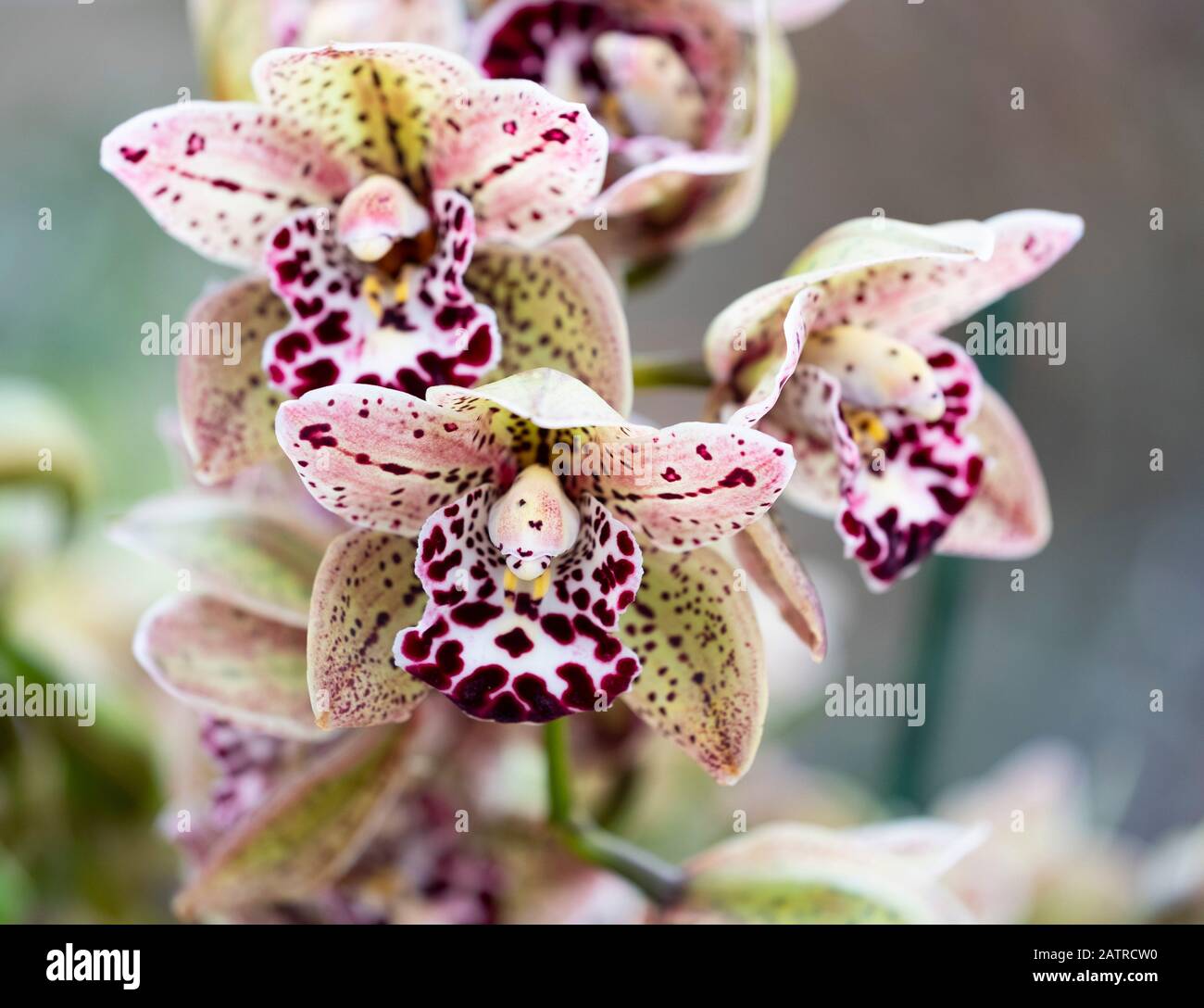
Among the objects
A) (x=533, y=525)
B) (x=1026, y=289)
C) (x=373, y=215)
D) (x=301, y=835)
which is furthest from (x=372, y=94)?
(x=1026, y=289)

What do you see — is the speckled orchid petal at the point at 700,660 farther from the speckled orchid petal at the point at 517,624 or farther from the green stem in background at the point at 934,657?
the green stem in background at the point at 934,657

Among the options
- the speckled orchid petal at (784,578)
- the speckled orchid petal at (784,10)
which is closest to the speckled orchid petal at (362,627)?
the speckled orchid petal at (784,578)

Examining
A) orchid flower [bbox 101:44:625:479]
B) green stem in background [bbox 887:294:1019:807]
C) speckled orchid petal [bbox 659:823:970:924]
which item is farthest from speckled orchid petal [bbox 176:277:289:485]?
green stem in background [bbox 887:294:1019:807]

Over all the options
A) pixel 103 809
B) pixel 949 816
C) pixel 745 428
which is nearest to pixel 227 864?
pixel 103 809

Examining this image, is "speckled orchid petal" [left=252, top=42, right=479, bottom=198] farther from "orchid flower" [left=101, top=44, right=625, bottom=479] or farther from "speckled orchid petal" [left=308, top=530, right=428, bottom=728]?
"speckled orchid petal" [left=308, top=530, right=428, bottom=728]

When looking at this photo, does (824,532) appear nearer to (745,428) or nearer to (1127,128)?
(1127,128)

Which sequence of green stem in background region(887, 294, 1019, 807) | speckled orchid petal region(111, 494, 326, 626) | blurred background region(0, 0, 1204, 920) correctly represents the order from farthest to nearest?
blurred background region(0, 0, 1204, 920) < green stem in background region(887, 294, 1019, 807) < speckled orchid petal region(111, 494, 326, 626)

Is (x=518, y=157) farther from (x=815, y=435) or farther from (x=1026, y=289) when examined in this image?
(x=1026, y=289)
